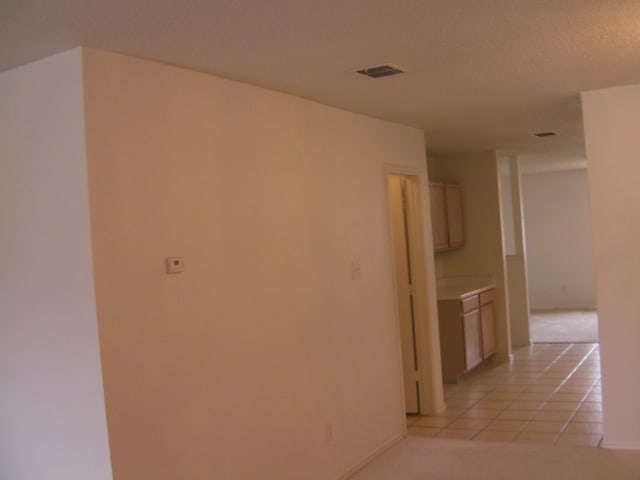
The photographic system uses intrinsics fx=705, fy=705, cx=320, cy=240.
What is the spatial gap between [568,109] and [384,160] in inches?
56.8

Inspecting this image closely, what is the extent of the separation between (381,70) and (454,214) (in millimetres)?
4347

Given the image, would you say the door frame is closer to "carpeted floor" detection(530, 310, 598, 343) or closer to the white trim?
the white trim

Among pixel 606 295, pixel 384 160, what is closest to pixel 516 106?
pixel 384 160

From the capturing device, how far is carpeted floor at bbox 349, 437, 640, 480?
4273 millimetres

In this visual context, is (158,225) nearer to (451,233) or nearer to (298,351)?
(298,351)

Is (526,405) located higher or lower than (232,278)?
lower

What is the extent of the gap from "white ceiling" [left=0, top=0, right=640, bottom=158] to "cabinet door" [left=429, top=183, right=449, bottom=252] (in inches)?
97.1

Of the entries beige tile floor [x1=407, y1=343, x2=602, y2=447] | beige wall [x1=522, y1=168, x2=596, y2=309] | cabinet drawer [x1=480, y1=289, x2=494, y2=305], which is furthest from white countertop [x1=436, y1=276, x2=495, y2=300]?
beige wall [x1=522, y1=168, x2=596, y2=309]

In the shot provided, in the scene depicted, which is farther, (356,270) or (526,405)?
(526,405)

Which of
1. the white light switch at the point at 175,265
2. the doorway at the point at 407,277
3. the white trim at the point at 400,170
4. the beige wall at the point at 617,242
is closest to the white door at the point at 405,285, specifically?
the doorway at the point at 407,277

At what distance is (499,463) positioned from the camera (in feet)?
14.8

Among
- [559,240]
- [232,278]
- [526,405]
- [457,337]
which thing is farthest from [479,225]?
[232,278]

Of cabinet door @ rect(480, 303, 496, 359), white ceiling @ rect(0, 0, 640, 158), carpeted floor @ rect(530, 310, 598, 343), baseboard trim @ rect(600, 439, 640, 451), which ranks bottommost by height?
baseboard trim @ rect(600, 439, 640, 451)

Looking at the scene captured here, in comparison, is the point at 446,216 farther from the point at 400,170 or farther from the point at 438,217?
the point at 400,170
